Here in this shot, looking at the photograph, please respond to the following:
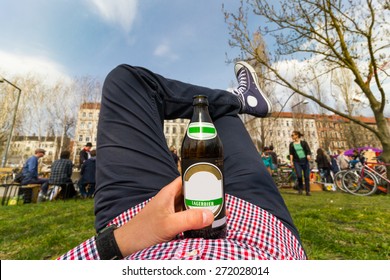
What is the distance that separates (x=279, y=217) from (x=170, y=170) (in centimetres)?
73

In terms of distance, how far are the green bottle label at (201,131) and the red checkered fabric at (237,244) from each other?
437 millimetres

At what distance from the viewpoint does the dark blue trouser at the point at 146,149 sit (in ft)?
4.26

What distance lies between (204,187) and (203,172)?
7 cm

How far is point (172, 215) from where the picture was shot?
0.88m

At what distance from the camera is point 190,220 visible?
2.84 feet

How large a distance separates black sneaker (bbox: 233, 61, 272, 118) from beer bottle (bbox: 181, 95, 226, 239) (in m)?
1.17

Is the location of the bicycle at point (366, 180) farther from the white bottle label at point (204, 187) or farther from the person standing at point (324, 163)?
the white bottle label at point (204, 187)

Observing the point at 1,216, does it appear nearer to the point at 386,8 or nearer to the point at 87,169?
the point at 87,169

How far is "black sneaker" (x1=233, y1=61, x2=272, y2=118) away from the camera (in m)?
2.30

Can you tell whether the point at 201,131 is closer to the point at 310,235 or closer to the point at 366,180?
the point at 310,235

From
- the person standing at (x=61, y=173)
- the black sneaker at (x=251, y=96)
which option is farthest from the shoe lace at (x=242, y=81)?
the person standing at (x=61, y=173)

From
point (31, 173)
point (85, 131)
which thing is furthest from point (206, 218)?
point (85, 131)

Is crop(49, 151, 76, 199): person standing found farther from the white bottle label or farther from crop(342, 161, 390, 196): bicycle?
crop(342, 161, 390, 196): bicycle

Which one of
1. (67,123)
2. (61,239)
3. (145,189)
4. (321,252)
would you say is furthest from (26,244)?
(67,123)
